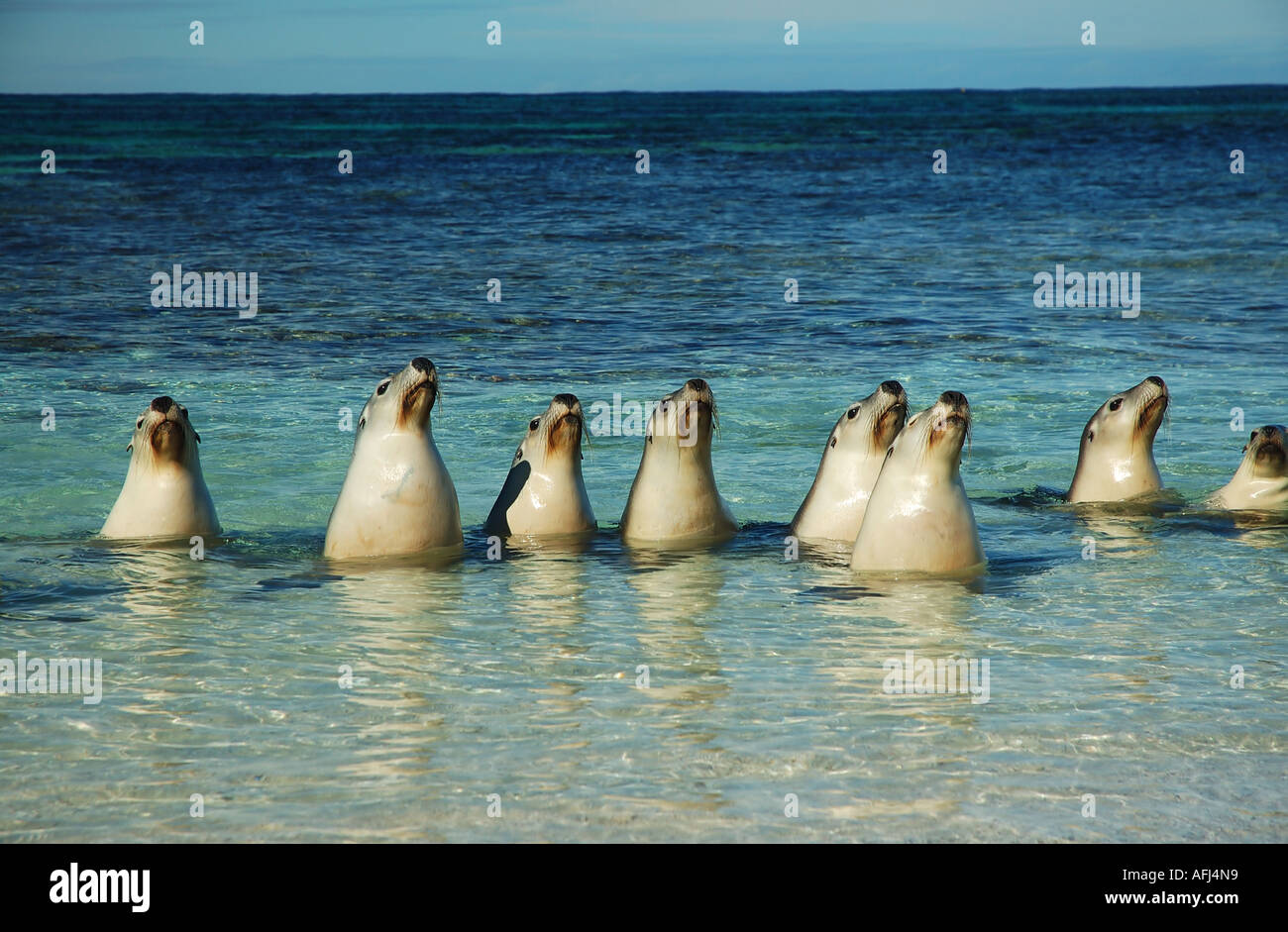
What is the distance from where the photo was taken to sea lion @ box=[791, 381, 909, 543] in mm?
7738

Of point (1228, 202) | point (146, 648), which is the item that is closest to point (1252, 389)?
point (146, 648)

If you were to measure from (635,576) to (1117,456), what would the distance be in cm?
348

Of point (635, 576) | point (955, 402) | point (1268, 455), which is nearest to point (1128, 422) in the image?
point (1268, 455)

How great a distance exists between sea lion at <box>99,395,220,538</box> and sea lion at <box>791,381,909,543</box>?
326 cm

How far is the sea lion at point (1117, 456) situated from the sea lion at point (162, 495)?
5206 millimetres

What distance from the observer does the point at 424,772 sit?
15.5ft

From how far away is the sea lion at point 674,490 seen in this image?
310 inches

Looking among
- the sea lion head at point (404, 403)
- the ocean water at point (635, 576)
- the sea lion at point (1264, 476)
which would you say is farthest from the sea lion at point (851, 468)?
the sea lion at point (1264, 476)

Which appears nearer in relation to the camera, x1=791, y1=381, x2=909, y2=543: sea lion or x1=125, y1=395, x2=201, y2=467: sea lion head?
x1=125, y1=395, x2=201, y2=467: sea lion head

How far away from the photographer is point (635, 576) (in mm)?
7379

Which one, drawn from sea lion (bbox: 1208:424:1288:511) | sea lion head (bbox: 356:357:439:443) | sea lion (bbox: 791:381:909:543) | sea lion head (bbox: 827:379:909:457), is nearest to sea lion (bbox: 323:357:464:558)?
sea lion head (bbox: 356:357:439:443)

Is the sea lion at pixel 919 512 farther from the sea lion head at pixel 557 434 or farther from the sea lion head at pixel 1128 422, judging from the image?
the sea lion head at pixel 1128 422

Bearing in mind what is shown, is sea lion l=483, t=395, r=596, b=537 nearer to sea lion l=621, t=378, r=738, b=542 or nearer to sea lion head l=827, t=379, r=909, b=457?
sea lion l=621, t=378, r=738, b=542
